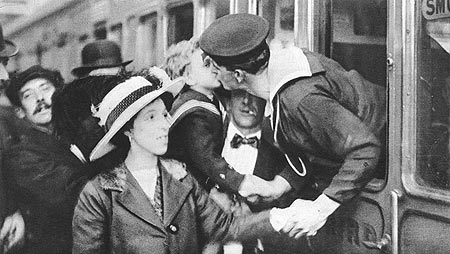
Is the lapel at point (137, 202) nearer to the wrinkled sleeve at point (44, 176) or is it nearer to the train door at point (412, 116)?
the wrinkled sleeve at point (44, 176)

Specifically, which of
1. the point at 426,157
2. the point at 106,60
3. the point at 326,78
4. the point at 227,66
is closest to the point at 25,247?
the point at 106,60

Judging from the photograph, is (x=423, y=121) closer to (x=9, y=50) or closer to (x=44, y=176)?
(x=44, y=176)

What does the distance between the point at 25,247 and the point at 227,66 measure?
4.36 feet

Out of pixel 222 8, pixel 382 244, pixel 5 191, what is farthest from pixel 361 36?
pixel 5 191

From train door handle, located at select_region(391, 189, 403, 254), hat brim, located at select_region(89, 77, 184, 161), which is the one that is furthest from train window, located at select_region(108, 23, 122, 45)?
train door handle, located at select_region(391, 189, 403, 254)

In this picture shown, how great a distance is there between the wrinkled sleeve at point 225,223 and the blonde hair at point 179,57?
50cm

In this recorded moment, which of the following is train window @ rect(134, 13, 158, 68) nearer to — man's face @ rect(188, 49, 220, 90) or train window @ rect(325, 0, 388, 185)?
man's face @ rect(188, 49, 220, 90)

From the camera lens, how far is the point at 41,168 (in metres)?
3.02

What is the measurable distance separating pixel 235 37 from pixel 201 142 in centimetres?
48

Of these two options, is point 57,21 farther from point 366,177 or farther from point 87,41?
point 366,177

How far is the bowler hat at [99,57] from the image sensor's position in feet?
9.45

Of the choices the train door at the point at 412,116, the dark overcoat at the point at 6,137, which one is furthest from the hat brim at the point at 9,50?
the train door at the point at 412,116

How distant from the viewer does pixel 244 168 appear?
273 cm

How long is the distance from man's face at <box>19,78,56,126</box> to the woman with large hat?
29cm
